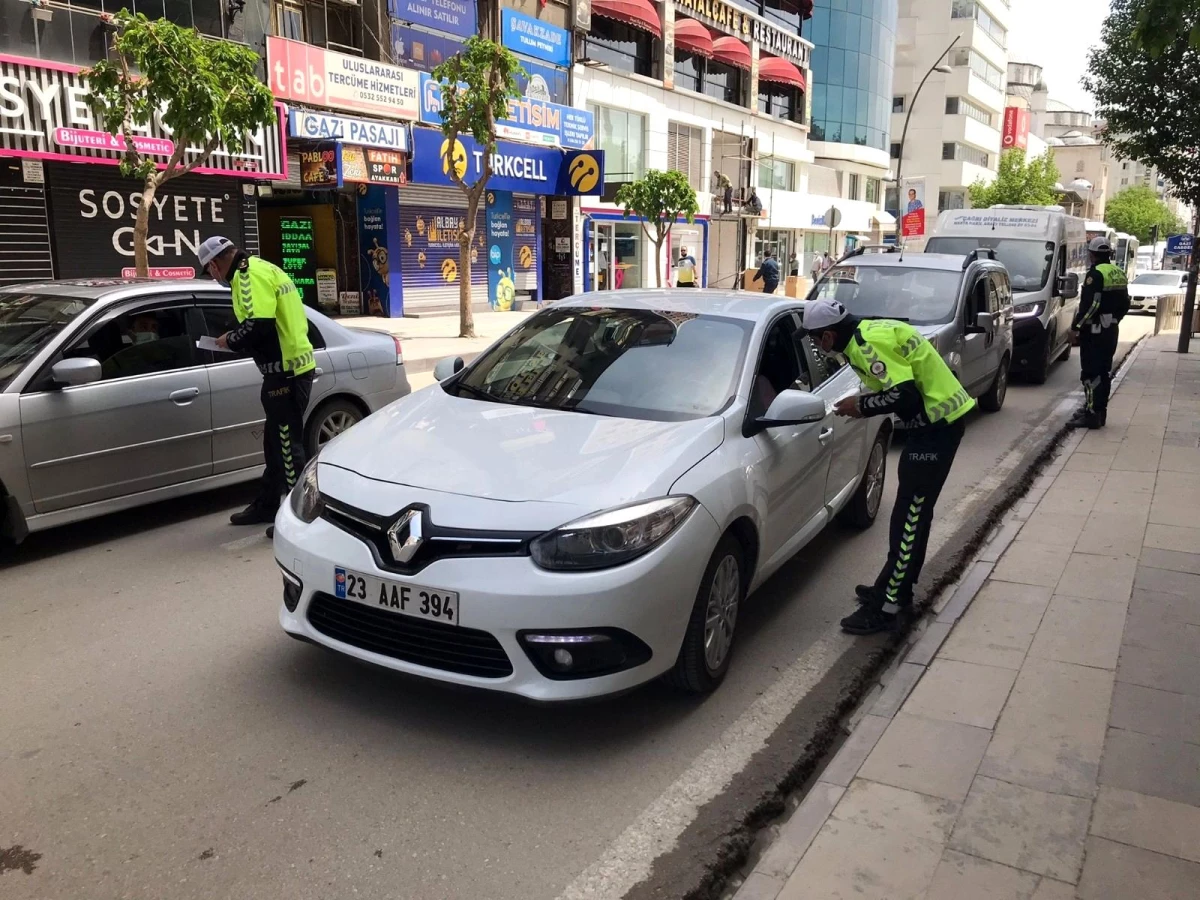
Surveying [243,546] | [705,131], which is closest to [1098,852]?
[243,546]

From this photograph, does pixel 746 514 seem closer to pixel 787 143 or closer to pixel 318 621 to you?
pixel 318 621

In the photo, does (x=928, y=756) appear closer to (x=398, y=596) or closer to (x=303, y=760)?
(x=398, y=596)

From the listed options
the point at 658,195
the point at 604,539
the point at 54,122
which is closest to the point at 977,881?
the point at 604,539

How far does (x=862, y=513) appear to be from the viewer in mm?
6434

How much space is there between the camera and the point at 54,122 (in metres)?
14.4

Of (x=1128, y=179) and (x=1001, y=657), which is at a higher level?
(x=1128, y=179)

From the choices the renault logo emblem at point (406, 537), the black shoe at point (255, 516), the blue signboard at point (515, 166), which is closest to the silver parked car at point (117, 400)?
the black shoe at point (255, 516)

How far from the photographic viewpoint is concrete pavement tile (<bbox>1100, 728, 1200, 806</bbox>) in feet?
11.1

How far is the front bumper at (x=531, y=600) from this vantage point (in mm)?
3330

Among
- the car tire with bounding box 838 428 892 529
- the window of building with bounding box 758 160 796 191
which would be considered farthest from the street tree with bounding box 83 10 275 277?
the window of building with bounding box 758 160 796 191

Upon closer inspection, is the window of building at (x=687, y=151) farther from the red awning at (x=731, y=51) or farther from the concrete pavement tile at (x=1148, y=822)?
the concrete pavement tile at (x=1148, y=822)

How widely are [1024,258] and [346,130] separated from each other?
43.3ft

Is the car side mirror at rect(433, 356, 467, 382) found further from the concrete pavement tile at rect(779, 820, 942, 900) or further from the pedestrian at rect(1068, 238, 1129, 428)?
the pedestrian at rect(1068, 238, 1129, 428)

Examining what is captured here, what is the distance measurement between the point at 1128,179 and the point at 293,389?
182 meters
